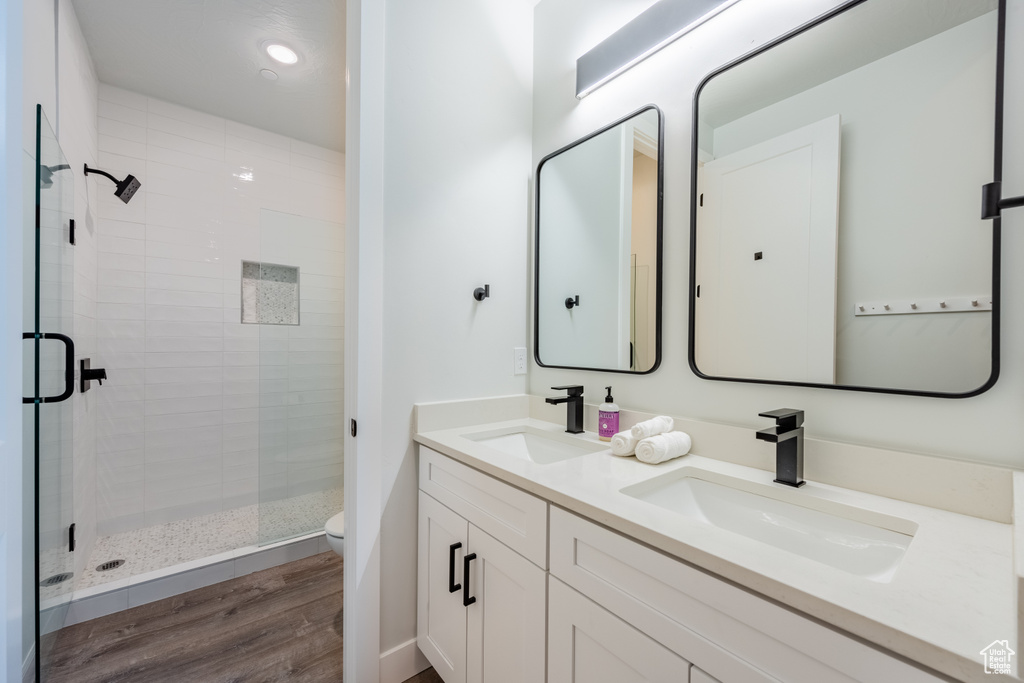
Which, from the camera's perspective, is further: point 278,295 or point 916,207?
point 278,295

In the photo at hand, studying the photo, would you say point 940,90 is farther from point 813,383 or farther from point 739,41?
point 813,383

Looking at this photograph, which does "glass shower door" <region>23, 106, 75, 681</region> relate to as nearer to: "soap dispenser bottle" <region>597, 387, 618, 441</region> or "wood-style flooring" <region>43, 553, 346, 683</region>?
"wood-style flooring" <region>43, 553, 346, 683</region>

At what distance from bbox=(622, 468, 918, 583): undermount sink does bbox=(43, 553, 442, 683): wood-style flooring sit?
1107mm

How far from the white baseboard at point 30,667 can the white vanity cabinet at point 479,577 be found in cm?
114

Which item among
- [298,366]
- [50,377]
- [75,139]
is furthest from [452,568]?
[75,139]

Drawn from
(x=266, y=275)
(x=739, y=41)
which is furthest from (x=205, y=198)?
(x=739, y=41)

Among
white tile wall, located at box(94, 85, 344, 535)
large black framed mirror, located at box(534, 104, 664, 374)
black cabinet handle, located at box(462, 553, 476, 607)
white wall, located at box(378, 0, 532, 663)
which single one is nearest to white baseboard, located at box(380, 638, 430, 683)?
white wall, located at box(378, 0, 532, 663)

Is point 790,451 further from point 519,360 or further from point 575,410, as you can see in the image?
point 519,360

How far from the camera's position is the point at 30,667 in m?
1.24

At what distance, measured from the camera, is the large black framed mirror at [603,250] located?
133cm

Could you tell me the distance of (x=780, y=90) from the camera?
1057mm

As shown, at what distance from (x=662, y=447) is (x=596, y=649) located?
49 cm

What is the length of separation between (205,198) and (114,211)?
45 cm

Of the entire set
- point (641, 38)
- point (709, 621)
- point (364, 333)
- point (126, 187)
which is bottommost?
point (709, 621)
